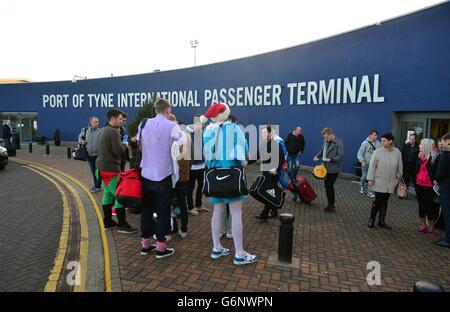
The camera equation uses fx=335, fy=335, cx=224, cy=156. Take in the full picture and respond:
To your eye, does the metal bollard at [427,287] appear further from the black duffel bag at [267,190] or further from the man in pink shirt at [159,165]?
the black duffel bag at [267,190]

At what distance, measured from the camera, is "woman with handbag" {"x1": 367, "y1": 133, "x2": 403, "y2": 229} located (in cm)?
590

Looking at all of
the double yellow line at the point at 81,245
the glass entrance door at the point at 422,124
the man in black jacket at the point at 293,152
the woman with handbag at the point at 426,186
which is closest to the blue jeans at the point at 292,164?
the man in black jacket at the point at 293,152

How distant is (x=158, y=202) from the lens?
14.0 feet

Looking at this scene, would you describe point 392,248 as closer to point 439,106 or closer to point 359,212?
point 359,212

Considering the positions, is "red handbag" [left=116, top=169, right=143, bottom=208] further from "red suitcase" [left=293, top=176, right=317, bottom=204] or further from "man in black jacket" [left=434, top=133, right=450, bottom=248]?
"man in black jacket" [left=434, top=133, right=450, bottom=248]

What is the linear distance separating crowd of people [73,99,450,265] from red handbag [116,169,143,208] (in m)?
0.08

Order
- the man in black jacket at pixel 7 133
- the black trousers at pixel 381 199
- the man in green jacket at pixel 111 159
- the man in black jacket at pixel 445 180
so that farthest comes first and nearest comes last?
the man in black jacket at pixel 7 133
the black trousers at pixel 381 199
the man in green jacket at pixel 111 159
the man in black jacket at pixel 445 180

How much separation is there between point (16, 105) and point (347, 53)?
77.7 feet

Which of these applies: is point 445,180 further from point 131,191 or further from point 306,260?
point 131,191

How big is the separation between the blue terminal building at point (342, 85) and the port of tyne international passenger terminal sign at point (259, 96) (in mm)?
33

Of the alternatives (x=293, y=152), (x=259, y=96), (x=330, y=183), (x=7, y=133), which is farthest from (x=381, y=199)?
(x=7, y=133)

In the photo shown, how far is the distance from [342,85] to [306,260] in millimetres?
8426

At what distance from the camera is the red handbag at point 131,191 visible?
423 cm

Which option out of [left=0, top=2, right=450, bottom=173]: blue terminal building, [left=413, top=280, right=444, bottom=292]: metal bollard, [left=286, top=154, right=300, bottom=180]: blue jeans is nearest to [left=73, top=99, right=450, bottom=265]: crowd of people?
[left=286, top=154, right=300, bottom=180]: blue jeans
